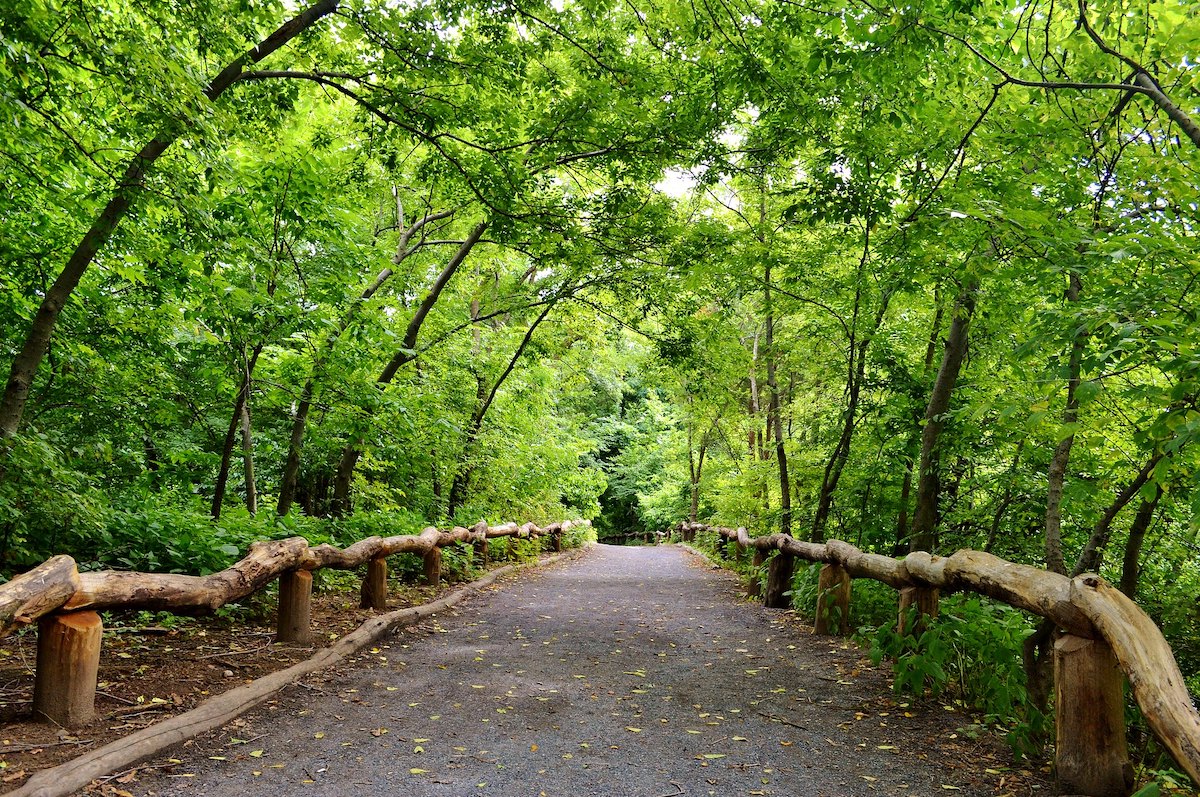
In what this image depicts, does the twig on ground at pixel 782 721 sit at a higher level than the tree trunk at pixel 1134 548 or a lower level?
lower

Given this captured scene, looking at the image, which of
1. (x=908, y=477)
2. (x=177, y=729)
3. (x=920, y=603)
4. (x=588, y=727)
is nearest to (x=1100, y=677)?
(x=920, y=603)

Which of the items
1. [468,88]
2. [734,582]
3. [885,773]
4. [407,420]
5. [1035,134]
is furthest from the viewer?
[734,582]

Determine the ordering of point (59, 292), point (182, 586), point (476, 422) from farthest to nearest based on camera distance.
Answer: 1. point (476, 422)
2. point (59, 292)
3. point (182, 586)

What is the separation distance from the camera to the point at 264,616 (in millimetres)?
5637

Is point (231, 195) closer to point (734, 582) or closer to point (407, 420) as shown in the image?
point (407, 420)

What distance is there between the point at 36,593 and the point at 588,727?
2652 millimetres

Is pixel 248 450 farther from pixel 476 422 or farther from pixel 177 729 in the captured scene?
pixel 476 422

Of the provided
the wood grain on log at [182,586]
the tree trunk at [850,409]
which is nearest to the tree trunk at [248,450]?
the wood grain on log at [182,586]

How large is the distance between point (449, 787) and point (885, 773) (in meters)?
1.99

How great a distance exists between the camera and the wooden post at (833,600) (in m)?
6.26

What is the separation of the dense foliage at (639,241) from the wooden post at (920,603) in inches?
8.6

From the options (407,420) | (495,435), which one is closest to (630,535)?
(495,435)

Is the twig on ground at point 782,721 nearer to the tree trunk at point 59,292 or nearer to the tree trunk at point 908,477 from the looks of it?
the tree trunk at point 908,477

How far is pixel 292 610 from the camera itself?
503 cm
